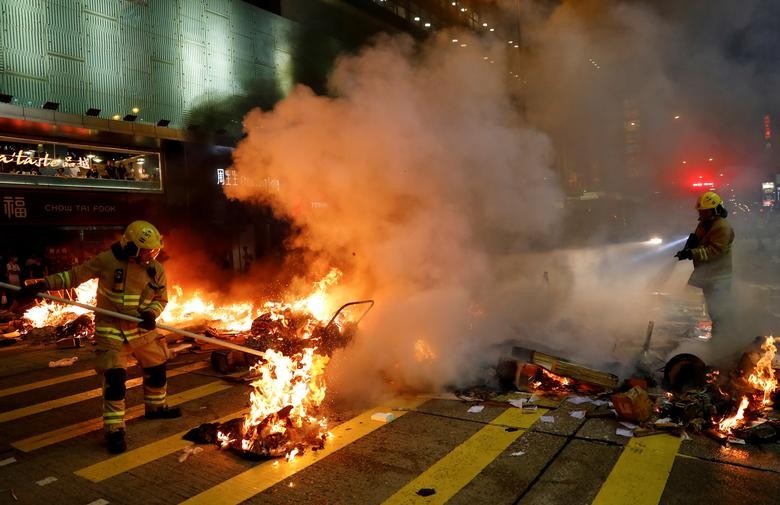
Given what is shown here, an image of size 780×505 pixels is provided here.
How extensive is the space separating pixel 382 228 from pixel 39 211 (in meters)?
9.75

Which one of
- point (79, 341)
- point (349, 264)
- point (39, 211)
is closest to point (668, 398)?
point (349, 264)

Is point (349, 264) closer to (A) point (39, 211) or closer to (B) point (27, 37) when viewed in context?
(A) point (39, 211)

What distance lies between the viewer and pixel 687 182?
19188 millimetres

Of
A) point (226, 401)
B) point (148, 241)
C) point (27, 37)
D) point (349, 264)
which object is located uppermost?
point (27, 37)

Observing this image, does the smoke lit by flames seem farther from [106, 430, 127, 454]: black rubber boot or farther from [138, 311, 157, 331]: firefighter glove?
[138, 311, 157, 331]: firefighter glove

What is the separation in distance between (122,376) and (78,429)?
35.0 inches

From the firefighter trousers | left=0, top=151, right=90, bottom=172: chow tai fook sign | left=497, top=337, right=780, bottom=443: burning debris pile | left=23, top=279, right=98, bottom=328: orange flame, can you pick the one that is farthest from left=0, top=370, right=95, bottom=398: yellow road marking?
left=0, top=151, right=90, bottom=172: chow tai fook sign

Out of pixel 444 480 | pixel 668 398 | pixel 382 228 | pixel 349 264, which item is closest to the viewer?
pixel 444 480

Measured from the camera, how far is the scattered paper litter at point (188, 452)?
3.93m

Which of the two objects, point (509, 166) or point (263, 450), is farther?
point (509, 166)

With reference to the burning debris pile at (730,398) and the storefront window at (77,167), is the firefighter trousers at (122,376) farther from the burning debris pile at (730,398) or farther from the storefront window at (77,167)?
the storefront window at (77,167)

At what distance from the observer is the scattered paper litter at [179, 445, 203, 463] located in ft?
12.9

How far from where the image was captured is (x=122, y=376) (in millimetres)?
4301

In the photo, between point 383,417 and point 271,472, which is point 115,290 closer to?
point 271,472
